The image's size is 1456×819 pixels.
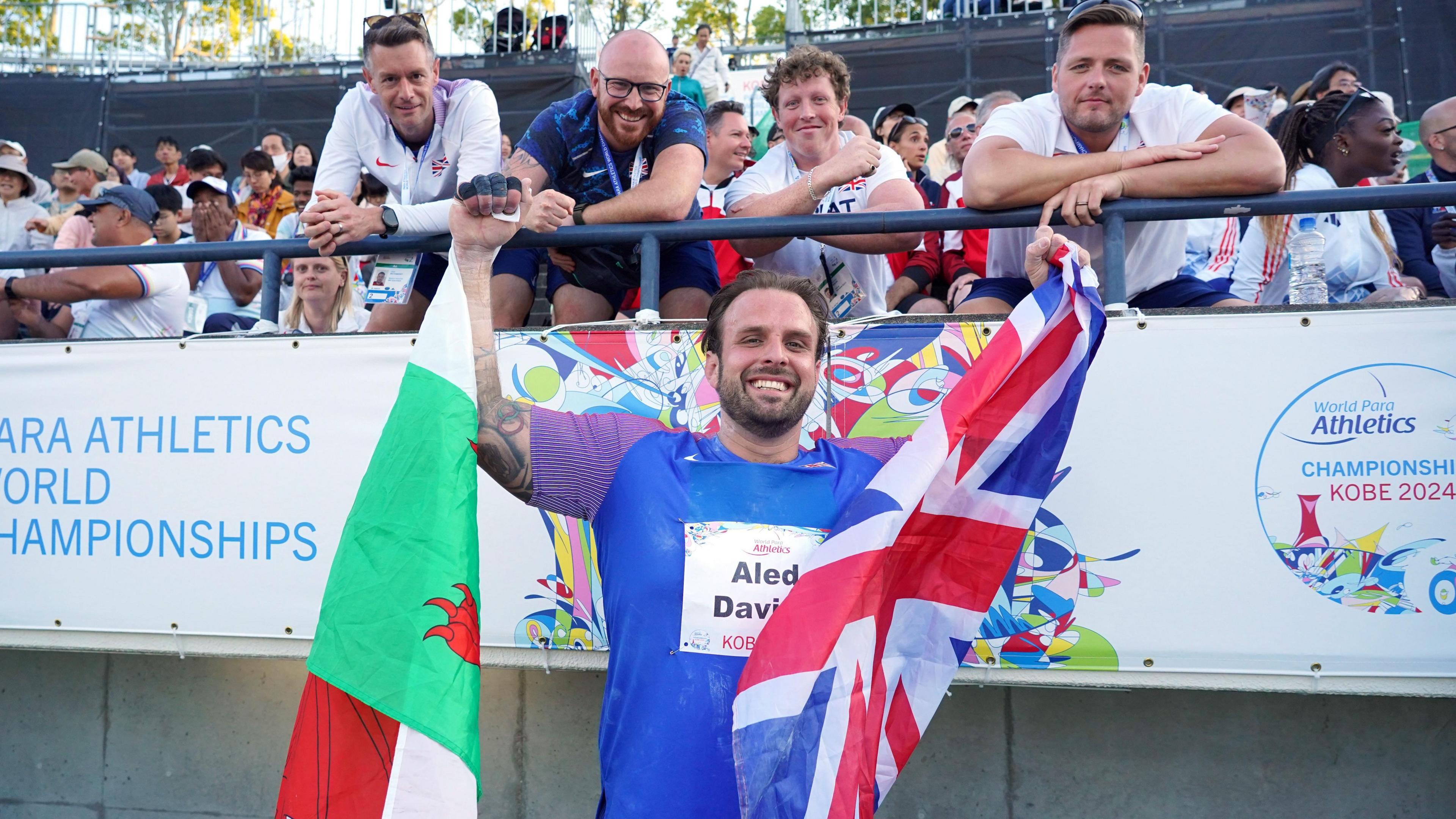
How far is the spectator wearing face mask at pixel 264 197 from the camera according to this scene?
9.38 meters

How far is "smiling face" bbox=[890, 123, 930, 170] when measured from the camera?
24.0 ft

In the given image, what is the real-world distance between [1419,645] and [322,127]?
15.5 metres

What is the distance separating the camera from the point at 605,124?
408 centimetres

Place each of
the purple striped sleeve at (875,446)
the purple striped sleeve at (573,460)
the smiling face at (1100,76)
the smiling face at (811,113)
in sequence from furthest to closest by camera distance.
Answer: the smiling face at (811,113) → the smiling face at (1100,76) → the purple striped sleeve at (875,446) → the purple striped sleeve at (573,460)

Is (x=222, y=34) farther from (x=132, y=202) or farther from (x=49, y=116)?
(x=132, y=202)

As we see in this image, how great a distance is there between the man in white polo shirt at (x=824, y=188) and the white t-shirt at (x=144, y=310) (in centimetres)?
251

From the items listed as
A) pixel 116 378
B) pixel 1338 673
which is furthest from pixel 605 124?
pixel 1338 673

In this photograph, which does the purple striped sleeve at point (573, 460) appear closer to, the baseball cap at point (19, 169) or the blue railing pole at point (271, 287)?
the blue railing pole at point (271, 287)

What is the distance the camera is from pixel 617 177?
162 inches

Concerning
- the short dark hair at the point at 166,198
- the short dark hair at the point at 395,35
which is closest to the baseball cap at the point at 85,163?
the short dark hair at the point at 166,198

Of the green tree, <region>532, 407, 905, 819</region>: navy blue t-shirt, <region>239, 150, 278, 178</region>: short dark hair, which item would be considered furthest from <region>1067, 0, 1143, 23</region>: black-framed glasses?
the green tree

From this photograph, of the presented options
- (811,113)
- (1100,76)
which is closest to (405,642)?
(1100,76)

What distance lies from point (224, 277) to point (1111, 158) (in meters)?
4.97

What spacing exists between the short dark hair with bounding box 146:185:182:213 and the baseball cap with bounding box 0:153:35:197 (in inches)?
124
